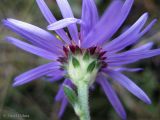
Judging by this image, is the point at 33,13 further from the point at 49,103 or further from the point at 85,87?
the point at 85,87

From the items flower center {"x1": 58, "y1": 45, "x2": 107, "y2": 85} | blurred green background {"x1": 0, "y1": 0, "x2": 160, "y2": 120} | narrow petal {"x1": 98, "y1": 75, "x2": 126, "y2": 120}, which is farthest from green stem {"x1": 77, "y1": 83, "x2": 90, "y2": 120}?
blurred green background {"x1": 0, "y1": 0, "x2": 160, "y2": 120}

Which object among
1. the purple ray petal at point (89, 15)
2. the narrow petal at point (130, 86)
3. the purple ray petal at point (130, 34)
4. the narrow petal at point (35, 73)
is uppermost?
the purple ray petal at point (89, 15)

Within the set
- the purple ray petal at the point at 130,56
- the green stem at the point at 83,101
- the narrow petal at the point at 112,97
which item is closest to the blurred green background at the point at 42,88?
the narrow petal at the point at 112,97

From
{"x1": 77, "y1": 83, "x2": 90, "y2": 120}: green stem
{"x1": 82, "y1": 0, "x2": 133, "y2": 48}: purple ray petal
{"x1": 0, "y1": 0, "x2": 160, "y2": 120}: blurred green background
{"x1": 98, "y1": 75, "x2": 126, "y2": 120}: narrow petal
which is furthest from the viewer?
{"x1": 0, "y1": 0, "x2": 160, "y2": 120}: blurred green background

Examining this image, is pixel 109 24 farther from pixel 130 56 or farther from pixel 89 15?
pixel 130 56

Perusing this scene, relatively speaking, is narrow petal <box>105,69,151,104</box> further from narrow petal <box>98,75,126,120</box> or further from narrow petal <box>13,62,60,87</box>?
narrow petal <box>13,62,60,87</box>

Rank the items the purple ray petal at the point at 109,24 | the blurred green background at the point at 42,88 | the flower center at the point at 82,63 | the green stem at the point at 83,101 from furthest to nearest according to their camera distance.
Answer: the blurred green background at the point at 42,88 → the flower center at the point at 82,63 → the green stem at the point at 83,101 → the purple ray petal at the point at 109,24

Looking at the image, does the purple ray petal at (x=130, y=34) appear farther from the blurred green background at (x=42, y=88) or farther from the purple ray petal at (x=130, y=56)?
the blurred green background at (x=42, y=88)

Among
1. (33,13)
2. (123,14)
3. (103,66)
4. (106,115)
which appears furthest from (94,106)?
(123,14)
